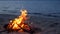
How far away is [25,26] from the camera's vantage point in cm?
2122

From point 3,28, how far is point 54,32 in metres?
5.41

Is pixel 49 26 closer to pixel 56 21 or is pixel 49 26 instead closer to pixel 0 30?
pixel 56 21

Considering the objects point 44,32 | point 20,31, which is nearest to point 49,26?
point 44,32

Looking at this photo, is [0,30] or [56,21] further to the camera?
[56,21]

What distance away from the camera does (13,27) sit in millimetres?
20828

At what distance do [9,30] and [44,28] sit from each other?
4295 mm

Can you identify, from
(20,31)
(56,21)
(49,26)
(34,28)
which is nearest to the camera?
(20,31)

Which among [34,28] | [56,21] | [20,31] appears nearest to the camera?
[20,31]

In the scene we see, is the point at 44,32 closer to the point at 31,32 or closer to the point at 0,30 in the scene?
the point at 31,32

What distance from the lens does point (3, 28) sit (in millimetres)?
21922

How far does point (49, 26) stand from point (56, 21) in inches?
140

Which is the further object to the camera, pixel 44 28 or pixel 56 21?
pixel 56 21

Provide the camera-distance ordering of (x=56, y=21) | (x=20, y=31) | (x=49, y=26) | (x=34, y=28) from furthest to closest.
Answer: (x=56, y=21)
(x=49, y=26)
(x=34, y=28)
(x=20, y=31)

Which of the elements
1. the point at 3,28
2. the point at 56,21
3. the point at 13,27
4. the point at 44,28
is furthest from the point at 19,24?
the point at 56,21
